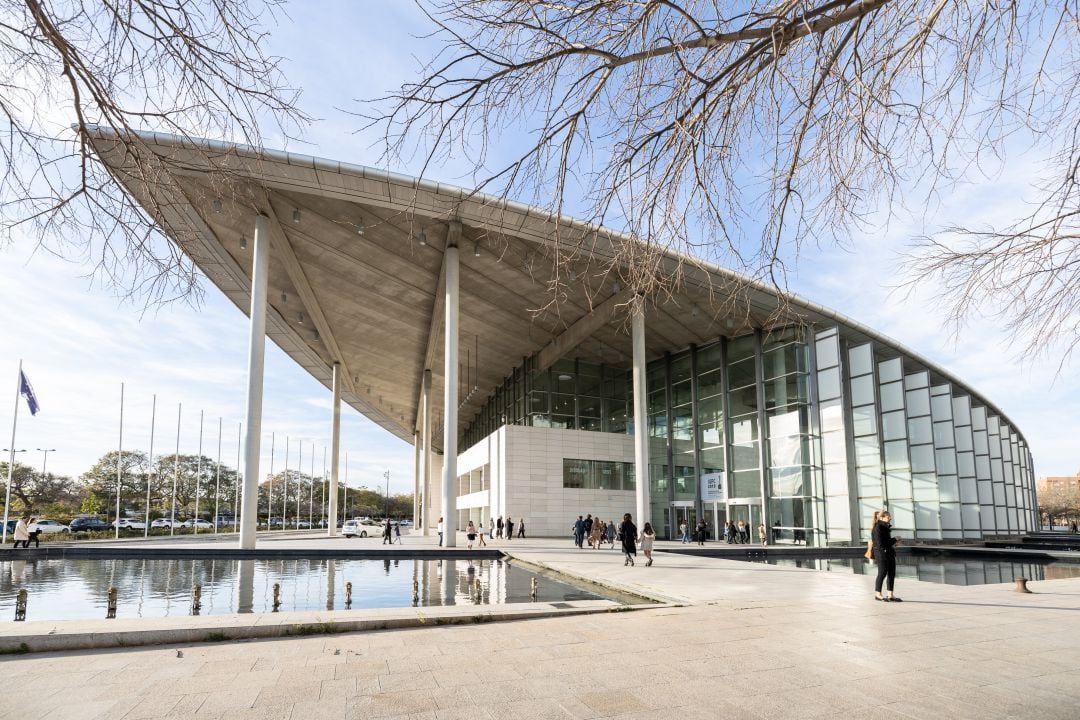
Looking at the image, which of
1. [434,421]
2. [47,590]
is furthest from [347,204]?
[434,421]

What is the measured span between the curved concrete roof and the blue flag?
970 cm

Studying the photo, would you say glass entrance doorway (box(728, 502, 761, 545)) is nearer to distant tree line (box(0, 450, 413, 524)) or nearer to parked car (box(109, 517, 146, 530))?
distant tree line (box(0, 450, 413, 524))

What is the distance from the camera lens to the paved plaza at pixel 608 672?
4.84m

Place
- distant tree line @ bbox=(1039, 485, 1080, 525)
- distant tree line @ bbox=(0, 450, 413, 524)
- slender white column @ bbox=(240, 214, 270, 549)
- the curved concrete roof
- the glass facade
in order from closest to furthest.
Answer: the curved concrete roof → slender white column @ bbox=(240, 214, 270, 549) → the glass facade → distant tree line @ bbox=(0, 450, 413, 524) → distant tree line @ bbox=(1039, 485, 1080, 525)

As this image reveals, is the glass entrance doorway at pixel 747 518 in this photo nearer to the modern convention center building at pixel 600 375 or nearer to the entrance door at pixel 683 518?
the modern convention center building at pixel 600 375

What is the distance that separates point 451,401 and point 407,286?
7313mm

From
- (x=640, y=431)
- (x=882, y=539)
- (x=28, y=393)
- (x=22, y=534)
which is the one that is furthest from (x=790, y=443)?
(x=28, y=393)

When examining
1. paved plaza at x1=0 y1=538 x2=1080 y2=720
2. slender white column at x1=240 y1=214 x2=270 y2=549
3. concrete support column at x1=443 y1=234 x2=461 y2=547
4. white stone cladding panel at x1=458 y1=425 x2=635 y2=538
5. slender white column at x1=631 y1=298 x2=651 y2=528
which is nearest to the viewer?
paved plaza at x1=0 y1=538 x2=1080 y2=720

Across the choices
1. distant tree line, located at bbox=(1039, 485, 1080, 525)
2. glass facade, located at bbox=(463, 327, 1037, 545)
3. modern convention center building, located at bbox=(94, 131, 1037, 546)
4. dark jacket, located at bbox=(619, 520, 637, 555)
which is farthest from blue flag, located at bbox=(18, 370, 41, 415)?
distant tree line, located at bbox=(1039, 485, 1080, 525)

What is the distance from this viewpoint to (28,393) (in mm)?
30875

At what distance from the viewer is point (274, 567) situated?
18234 mm

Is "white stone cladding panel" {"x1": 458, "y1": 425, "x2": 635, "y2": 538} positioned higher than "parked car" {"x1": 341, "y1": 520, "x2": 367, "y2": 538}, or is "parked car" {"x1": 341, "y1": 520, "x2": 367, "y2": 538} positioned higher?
"white stone cladding panel" {"x1": 458, "y1": 425, "x2": 635, "y2": 538}

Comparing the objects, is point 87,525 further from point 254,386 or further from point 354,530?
point 254,386

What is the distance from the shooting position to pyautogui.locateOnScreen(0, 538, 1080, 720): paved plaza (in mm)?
4840
